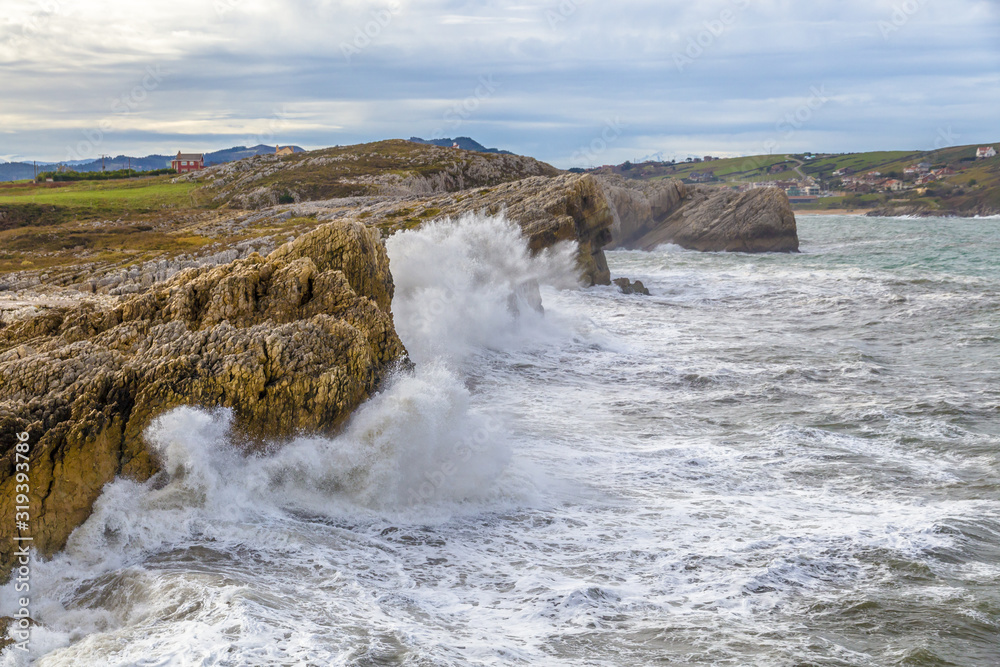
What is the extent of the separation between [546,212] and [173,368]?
24575mm

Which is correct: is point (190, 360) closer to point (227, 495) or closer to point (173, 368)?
point (173, 368)

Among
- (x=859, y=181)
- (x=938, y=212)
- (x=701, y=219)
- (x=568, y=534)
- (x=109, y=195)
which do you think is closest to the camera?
(x=568, y=534)

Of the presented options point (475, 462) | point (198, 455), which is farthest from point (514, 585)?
point (198, 455)

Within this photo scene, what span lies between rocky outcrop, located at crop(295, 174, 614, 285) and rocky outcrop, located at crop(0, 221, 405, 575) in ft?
60.4

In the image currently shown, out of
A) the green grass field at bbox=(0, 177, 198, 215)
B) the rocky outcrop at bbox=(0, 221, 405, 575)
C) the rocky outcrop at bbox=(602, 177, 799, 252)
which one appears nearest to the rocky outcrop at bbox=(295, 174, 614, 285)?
the rocky outcrop at bbox=(602, 177, 799, 252)

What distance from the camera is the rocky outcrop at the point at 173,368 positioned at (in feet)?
28.0

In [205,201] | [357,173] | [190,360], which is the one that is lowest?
[190,360]

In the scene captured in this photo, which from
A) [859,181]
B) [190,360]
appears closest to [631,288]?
[190,360]

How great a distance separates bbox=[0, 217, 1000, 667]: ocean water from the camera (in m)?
6.86

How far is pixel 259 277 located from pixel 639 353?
455 inches

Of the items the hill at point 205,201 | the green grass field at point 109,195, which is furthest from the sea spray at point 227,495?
the green grass field at point 109,195

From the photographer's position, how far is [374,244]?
14.5 metres

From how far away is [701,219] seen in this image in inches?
2426

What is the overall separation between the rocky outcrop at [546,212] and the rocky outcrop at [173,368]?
1840cm
